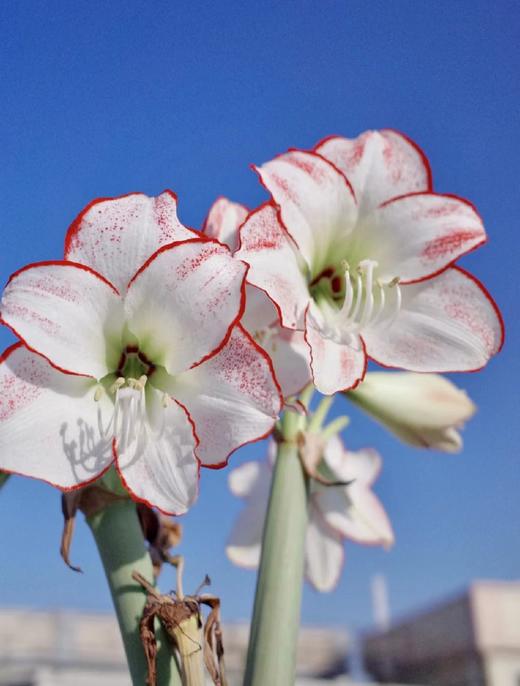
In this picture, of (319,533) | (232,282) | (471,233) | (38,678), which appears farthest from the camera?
(38,678)

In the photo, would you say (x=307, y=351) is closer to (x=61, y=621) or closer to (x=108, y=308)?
(x=108, y=308)

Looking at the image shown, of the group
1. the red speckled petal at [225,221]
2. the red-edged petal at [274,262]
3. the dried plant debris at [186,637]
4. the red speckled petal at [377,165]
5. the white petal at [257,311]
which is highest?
the red speckled petal at [377,165]

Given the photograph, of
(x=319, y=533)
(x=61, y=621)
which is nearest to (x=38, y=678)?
(x=61, y=621)

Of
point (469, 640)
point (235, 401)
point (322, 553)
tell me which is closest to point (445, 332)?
point (235, 401)

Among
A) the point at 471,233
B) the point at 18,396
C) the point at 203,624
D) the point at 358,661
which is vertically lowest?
the point at 203,624

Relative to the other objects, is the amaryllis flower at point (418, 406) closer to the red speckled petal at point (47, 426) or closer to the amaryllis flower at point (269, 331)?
the amaryllis flower at point (269, 331)

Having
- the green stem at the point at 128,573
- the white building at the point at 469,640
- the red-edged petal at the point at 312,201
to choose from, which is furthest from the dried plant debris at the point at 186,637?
the white building at the point at 469,640

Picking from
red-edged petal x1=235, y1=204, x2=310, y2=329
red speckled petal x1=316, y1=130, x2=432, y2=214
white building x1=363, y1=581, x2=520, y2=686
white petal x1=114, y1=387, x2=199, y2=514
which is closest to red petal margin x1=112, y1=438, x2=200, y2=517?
white petal x1=114, y1=387, x2=199, y2=514

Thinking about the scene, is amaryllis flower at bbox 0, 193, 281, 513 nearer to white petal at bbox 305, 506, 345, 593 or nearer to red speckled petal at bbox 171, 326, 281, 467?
red speckled petal at bbox 171, 326, 281, 467
